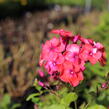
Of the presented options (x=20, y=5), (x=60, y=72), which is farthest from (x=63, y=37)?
(x=20, y=5)

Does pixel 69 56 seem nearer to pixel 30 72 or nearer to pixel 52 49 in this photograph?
pixel 52 49

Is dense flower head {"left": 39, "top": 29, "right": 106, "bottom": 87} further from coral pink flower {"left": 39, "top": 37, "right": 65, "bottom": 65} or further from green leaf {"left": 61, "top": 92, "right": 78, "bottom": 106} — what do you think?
green leaf {"left": 61, "top": 92, "right": 78, "bottom": 106}

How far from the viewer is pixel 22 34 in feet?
28.7

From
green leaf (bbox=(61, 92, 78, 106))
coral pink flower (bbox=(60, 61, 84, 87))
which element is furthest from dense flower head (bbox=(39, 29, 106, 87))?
green leaf (bbox=(61, 92, 78, 106))

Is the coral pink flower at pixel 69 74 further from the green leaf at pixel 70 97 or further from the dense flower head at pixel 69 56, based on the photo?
the green leaf at pixel 70 97

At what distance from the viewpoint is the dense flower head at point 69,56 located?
7.34 ft

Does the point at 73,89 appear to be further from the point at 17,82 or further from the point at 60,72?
the point at 17,82

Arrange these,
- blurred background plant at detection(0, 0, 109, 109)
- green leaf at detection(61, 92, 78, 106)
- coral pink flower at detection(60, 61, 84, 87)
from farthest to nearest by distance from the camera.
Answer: blurred background plant at detection(0, 0, 109, 109) < green leaf at detection(61, 92, 78, 106) < coral pink flower at detection(60, 61, 84, 87)

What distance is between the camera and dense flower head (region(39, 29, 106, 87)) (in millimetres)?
2238

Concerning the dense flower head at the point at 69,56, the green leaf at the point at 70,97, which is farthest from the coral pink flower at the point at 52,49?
the green leaf at the point at 70,97

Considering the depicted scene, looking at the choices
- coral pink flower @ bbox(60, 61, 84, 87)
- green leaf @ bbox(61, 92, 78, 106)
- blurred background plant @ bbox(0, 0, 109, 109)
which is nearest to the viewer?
coral pink flower @ bbox(60, 61, 84, 87)

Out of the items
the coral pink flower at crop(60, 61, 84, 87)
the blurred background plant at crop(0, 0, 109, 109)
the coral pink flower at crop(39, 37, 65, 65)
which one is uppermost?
the coral pink flower at crop(39, 37, 65, 65)

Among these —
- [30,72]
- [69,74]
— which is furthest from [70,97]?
[30,72]

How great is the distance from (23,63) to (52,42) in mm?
3537
